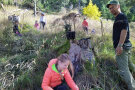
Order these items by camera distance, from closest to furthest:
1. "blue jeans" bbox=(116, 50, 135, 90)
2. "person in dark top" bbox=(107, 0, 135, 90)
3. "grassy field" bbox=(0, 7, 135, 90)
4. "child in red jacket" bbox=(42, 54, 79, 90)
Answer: "child in red jacket" bbox=(42, 54, 79, 90) → "person in dark top" bbox=(107, 0, 135, 90) → "blue jeans" bbox=(116, 50, 135, 90) → "grassy field" bbox=(0, 7, 135, 90)

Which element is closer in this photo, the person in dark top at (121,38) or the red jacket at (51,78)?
the red jacket at (51,78)

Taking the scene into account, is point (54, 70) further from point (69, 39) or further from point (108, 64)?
point (108, 64)

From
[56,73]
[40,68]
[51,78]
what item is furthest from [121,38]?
[40,68]

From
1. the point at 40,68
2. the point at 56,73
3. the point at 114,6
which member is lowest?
the point at 40,68

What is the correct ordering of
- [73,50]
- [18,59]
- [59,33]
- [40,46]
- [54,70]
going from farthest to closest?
1. [59,33]
2. [40,46]
3. [18,59]
4. [73,50]
5. [54,70]

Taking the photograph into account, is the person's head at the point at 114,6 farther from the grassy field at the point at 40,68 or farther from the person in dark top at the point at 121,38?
the grassy field at the point at 40,68

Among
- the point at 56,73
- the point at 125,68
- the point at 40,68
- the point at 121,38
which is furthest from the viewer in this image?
the point at 40,68

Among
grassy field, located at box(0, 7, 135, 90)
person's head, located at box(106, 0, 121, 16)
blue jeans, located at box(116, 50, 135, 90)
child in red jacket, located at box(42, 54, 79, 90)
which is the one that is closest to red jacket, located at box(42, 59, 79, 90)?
child in red jacket, located at box(42, 54, 79, 90)

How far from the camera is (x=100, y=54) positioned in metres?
4.33

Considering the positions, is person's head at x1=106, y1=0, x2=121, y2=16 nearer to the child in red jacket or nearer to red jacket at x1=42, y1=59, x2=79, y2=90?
the child in red jacket

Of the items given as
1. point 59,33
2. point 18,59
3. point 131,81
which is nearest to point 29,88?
point 18,59

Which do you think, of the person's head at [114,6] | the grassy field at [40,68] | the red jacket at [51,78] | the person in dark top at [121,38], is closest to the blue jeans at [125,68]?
the person in dark top at [121,38]

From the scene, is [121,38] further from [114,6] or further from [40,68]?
[40,68]

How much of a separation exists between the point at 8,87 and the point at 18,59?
101 cm
